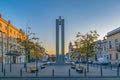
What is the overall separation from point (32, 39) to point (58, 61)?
20959 millimetres

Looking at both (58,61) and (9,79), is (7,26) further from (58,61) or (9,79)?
(9,79)

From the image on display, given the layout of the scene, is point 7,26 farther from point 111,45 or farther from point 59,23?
point 111,45

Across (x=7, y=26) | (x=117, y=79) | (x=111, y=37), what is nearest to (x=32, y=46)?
(x=117, y=79)

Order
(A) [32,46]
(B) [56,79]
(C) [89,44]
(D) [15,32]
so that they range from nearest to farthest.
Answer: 1. (B) [56,79]
2. (C) [89,44]
3. (A) [32,46]
4. (D) [15,32]

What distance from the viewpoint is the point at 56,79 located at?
2292 centimetres

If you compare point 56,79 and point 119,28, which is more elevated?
point 119,28

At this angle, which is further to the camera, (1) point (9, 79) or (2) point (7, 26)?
(2) point (7, 26)

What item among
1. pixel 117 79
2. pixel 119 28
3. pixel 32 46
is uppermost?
pixel 119 28

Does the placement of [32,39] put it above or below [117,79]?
above

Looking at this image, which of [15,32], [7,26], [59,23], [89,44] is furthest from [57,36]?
[15,32]

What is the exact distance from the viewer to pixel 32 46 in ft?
125

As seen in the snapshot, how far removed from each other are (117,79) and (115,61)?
46.5 m

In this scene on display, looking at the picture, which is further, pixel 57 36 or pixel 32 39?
pixel 57 36

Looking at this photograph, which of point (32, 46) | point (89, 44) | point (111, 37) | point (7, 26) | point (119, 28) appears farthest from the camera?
point (7, 26)
